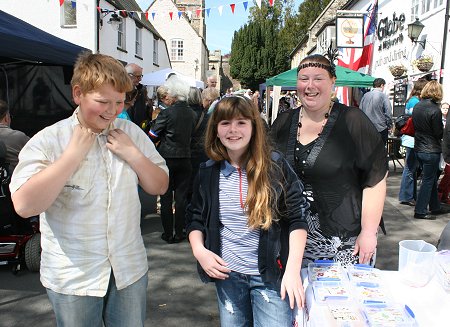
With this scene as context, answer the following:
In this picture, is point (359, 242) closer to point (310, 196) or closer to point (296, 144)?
point (310, 196)

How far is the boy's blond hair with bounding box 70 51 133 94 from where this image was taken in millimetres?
1414

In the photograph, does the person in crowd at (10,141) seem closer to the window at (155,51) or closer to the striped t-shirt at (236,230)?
the striped t-shirt at (236,230)

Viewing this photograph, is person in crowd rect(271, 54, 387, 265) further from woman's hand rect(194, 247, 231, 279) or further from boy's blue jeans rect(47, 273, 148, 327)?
boy's blue jeans rect(47, 273, 148, 327)

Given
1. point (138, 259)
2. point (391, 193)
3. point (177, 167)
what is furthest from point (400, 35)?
point (138, 259)

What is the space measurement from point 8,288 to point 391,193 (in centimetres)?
635

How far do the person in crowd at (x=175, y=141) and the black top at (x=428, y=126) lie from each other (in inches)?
127

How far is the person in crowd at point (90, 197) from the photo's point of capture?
1405 mm

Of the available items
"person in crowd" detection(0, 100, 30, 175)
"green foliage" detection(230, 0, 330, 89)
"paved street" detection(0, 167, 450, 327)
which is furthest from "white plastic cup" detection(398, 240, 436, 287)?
"green foliage" detection(230, 0, 330, 89)

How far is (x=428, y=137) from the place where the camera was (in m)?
5.50

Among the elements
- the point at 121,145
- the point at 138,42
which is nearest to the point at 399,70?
the point at 121,145

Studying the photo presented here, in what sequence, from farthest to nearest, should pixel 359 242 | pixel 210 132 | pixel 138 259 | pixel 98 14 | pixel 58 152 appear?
pixel 98 14 < pixel 359 242 < pixel 210 132 < pixel 138 259 < pixel 58 152

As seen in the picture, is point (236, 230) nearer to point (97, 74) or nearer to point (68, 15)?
point (97, 74)

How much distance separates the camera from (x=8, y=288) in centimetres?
354

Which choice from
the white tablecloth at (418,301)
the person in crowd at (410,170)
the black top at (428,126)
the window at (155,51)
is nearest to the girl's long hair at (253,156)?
the white tablecloth at (418,301)
